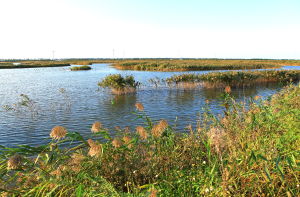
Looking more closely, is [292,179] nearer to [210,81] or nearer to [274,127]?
[274,127]

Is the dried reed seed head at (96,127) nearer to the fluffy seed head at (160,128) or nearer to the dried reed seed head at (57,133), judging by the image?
the dried reed seed head at (57,133)

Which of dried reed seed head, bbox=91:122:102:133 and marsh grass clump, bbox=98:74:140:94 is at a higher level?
dried reed seed head, bbox=91:122:102:133

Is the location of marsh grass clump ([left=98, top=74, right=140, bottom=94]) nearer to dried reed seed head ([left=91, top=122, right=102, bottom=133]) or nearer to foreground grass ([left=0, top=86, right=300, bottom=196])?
foreground grass ([left=0, top=86, right=300, bottom=196])

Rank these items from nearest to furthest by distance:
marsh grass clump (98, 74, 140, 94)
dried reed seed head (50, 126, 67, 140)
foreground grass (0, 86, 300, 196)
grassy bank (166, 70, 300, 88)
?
foreground grass (0, 86, 300, 196) < dried reed seed head (50, 126, 67, 140) < marsh grass clump (98, 74, 140, 94) < grassy bank (166, 70, 300, 88)

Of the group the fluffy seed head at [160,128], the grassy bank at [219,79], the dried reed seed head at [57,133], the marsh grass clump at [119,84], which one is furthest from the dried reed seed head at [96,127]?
the grassy bank at [219,79]

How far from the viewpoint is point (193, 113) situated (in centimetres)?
1576

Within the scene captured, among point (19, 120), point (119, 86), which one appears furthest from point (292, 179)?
point (119, 86)

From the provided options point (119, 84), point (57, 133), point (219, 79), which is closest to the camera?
point (57, 133)

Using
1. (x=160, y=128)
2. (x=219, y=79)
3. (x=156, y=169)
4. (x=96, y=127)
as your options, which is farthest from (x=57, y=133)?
(x=219, y=79)

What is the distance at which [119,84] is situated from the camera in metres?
23.8

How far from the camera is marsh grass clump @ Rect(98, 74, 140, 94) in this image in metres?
23.5

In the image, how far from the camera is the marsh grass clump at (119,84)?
77.2 feet

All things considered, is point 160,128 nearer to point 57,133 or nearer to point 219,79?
point 57,133

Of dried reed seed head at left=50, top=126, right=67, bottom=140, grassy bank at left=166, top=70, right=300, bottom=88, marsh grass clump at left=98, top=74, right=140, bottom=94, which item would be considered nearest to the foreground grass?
dried reed seed head at left=50, top=126, right=67, bottom=140
